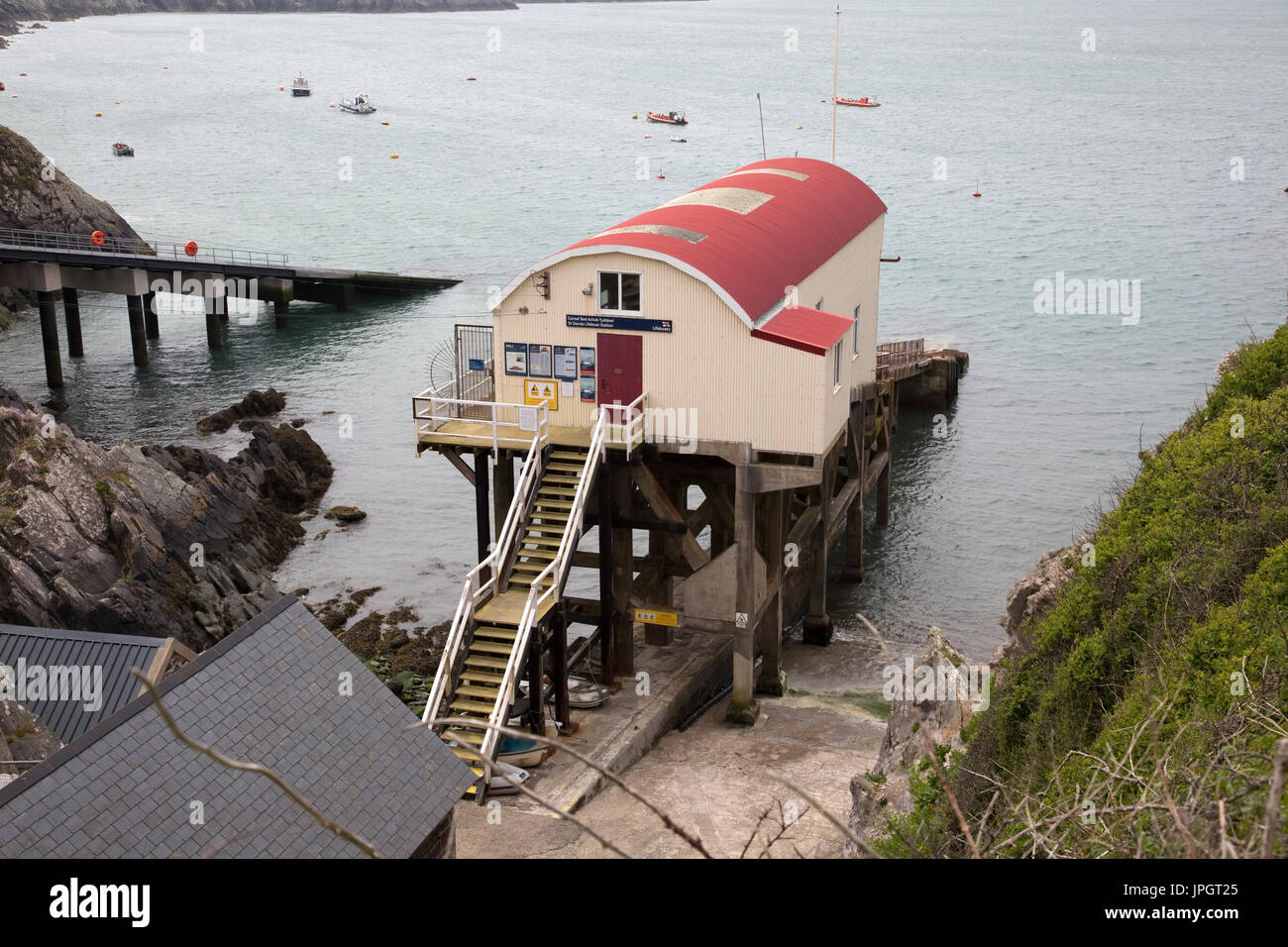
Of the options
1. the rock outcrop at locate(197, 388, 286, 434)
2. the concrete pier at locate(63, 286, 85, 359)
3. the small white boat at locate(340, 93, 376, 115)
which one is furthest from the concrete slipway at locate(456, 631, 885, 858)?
the small white boat at locate(340, 93, 376, 115)

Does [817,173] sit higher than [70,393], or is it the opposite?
[817,173]

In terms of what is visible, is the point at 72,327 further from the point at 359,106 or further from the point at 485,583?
the point at 359,106

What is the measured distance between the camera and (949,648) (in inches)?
907

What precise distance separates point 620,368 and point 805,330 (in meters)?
3.68

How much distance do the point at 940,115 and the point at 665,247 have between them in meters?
115

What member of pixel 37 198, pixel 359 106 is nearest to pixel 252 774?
pixel 37 198

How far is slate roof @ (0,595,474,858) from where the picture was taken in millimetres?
13281

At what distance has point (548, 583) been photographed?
24.8m

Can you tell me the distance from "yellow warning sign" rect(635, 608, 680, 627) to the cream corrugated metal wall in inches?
152

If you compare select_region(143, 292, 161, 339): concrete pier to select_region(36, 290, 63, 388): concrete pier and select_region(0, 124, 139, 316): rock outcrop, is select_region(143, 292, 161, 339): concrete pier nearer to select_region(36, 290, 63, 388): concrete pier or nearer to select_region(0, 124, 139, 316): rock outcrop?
select_region(0, 124, 139, 316): rock outcrop

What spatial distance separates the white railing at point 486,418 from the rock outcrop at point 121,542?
8.50 meters

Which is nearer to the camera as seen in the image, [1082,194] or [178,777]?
[178,777]

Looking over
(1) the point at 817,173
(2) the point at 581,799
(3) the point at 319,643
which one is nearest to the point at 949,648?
(2) the point at 581,799
